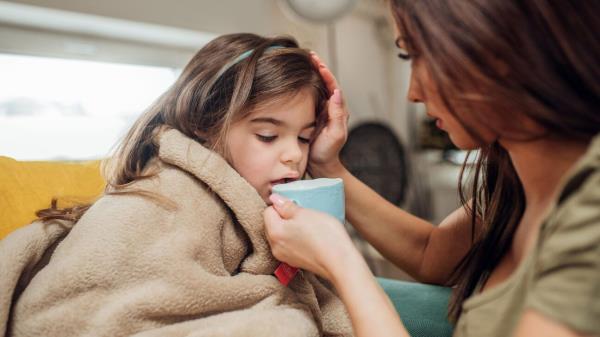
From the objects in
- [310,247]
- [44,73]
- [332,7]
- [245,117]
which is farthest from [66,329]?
[332,7]

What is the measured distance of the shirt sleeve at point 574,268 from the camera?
417mm

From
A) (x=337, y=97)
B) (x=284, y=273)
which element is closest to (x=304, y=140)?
(x=337, y=97)

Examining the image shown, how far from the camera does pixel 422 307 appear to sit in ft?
3.32

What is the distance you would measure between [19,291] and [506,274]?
789mm

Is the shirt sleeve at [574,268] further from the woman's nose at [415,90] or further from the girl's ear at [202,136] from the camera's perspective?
the girl's ear at [202,136]

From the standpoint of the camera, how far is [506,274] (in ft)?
2.42

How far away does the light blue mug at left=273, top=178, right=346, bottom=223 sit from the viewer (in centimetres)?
73

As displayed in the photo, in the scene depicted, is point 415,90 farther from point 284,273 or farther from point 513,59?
point 284,273

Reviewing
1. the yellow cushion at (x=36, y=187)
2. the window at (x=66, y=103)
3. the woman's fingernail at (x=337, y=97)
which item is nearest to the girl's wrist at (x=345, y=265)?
the woman's fingernail at (x=337, y=97)

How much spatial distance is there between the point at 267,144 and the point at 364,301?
1.34 feet

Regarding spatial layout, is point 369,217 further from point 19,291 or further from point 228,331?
point 19,291

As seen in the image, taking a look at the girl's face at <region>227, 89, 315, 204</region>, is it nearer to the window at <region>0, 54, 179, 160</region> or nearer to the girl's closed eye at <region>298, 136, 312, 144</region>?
the girl's closed eye at <region>298, 136, 312, 144</region>

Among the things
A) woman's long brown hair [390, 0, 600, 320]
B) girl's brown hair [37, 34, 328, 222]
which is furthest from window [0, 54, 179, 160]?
woman's long brown hair [390, 0, 600, 320]

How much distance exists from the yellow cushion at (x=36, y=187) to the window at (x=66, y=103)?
2.10ft
